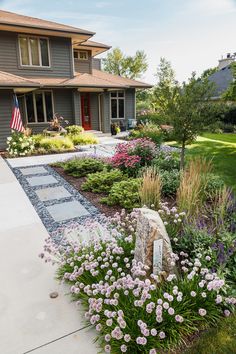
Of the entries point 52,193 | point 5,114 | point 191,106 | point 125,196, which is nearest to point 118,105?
point 5,114

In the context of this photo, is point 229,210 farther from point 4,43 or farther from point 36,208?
point 4,43

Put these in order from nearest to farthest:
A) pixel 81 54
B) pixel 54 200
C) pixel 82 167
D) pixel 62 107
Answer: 1. pixel 54 200
2. pixel 82 167
3. pixel 62 107
4. pixel 81 54

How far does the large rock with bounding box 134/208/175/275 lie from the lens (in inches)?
98.3

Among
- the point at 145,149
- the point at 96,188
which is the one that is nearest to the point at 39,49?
the point at 145,149

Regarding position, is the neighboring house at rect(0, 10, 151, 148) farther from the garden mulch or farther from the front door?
the garden mulch

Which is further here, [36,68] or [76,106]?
[76,106]

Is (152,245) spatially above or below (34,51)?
below

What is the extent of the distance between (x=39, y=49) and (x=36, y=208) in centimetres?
1135

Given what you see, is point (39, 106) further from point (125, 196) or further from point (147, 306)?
point (147, 306)

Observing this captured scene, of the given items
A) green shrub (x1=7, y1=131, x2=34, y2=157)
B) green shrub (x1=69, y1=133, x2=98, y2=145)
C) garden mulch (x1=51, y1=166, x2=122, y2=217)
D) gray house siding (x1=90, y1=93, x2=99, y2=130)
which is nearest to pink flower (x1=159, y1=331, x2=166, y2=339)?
garden mulch (x1=51, y1=166, x2=122, y2=217)

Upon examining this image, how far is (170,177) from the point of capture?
5.76m

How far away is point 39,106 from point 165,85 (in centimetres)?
963

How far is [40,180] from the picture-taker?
6918mm

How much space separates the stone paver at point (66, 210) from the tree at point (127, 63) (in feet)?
113
